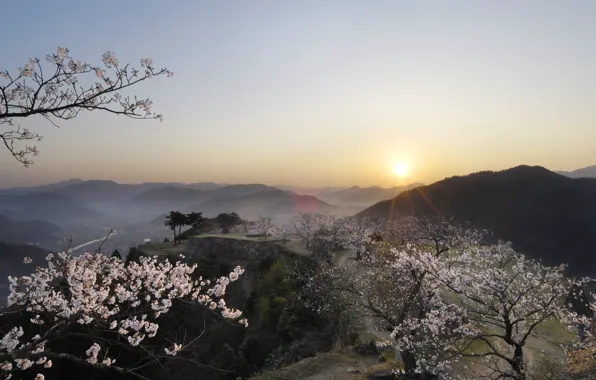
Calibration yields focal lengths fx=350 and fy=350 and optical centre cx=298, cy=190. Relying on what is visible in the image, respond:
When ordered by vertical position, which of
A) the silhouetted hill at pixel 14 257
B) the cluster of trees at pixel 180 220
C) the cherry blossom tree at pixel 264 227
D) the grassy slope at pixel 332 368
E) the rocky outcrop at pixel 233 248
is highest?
the cluster of trees at pixel 180 220

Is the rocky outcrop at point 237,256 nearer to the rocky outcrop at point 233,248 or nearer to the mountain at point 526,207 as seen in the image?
the rocky outcrop at point 233,248

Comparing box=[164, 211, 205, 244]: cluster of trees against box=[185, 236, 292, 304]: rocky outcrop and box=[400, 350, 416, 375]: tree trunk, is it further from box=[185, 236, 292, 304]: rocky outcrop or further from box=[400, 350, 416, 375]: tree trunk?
box=[400, 350, 416, 375]: tree trunk

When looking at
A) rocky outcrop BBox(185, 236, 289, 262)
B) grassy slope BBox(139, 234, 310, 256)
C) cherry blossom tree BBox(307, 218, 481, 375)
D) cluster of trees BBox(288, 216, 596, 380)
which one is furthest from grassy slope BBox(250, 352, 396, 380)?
rocky outcrop BBox(185, 236, 289, 262)

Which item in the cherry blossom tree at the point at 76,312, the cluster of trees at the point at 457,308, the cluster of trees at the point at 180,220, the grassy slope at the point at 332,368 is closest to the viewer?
the cherry blossom tree at the point at 76,312

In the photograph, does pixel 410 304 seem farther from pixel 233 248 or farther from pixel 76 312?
pixel 233 248

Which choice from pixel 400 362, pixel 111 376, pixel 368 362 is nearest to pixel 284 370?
pixel 368 362

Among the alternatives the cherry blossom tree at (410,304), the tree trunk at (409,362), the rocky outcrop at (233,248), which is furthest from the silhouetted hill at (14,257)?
the tree trunk at (409,362)

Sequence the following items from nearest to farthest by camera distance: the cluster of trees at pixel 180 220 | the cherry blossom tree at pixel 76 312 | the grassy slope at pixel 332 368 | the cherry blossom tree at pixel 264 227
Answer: the cherry blossom tree at pixel 76 312 → the grassy slope at pixel 332 368 → the cherry blossom tree at pixel 264 227 → the cluster of trees at pixel 180 220

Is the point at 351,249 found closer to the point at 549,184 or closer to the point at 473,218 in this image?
the point at 473,218
